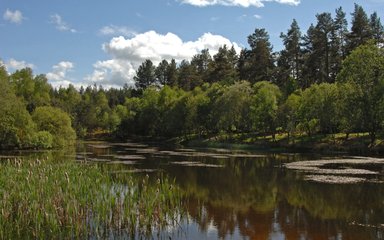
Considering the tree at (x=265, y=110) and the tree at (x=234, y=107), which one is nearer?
the tree at (x=265, y=110)

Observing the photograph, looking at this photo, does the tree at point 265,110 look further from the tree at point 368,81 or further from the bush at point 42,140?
the bush at point 42,140

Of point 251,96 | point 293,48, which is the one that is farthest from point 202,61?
point 251,96

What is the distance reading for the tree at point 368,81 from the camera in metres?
62.3

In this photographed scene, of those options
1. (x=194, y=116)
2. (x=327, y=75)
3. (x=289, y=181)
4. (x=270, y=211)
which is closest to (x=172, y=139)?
(x=194, y=116)

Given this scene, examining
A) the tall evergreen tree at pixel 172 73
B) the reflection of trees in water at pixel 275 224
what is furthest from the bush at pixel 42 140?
the tall evergreen tree at pixel 172 73

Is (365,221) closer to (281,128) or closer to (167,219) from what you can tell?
(167,219)

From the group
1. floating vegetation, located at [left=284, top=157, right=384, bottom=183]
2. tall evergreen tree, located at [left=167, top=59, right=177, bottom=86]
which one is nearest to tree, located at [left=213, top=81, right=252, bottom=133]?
floating vegetation, located at [left=284, top=157, right=384, bottom=183]

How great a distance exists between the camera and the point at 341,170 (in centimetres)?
3906

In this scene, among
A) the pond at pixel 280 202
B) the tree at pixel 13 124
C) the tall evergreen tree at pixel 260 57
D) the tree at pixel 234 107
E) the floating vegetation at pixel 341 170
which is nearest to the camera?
the pond at pixel 280 202

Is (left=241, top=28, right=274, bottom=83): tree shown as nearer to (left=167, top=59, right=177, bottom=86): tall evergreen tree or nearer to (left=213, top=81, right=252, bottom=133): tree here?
(left=213, top=81, right=252, bottom=133): tree

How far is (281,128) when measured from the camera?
86.2m

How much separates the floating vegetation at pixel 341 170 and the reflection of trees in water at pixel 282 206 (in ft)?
6.88

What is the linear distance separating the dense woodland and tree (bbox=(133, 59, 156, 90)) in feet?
1.27

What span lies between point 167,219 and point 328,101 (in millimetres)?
56213
